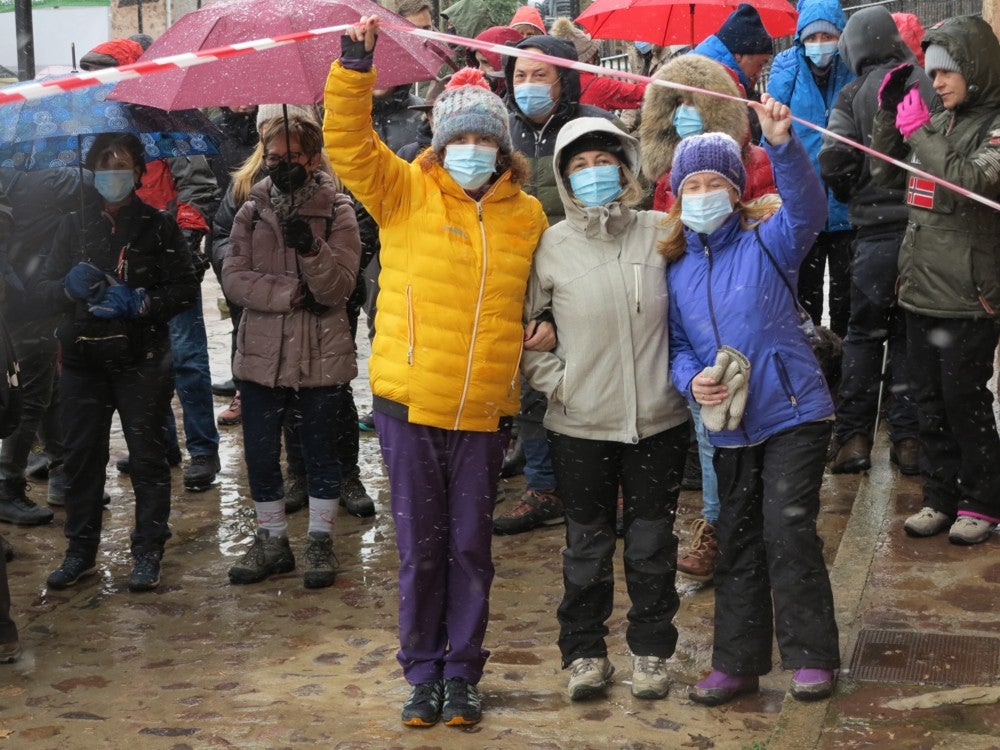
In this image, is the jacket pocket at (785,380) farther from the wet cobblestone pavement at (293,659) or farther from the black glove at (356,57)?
the black glove at (356,57)

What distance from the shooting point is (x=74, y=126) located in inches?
247

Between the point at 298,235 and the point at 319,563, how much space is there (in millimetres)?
1646

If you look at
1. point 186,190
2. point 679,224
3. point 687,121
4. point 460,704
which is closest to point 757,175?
point 687,121

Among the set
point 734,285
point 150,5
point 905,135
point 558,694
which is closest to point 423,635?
point 558,694

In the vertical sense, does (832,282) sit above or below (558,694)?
above

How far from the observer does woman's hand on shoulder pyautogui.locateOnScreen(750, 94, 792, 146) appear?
4.75 meters

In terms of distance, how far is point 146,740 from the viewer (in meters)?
5.10

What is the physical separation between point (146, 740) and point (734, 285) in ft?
9.01

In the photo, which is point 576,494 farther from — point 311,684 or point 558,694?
point 311,684

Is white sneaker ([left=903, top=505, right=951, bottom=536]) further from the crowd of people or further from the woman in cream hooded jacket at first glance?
the woman in cream hooded jacket

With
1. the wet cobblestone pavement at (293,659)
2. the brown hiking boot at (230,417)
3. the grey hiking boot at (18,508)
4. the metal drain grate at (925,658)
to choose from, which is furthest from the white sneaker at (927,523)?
the brown hiking boot at (230,417)

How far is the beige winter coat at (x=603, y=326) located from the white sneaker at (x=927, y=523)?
205 centimetres

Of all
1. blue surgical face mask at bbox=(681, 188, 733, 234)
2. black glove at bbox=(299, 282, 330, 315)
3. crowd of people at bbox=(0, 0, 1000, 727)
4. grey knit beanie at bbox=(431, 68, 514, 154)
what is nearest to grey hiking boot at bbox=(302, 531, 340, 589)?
crowd of people at bbox=(0, 0, 1000, 727)

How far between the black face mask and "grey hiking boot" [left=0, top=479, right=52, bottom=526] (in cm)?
259
